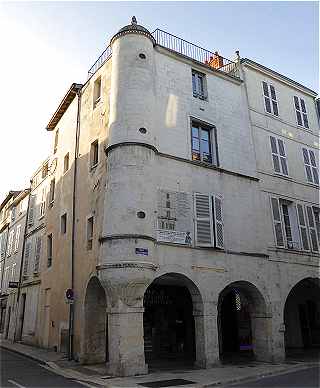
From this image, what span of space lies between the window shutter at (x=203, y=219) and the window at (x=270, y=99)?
7205 mm

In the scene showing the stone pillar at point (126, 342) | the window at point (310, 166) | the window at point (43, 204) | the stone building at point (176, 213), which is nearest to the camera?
the stone pillar at point (126, 342)

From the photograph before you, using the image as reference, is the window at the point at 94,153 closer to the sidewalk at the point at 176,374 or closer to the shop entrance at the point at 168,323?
the shop entrance at the point at 168,323

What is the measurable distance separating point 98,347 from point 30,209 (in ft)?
44.6

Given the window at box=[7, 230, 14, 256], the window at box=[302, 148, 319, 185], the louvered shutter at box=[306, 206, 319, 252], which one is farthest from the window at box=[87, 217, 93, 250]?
the window at box=[7, 230, 14, 256]

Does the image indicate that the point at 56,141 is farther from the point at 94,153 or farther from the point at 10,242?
the point at 10,242

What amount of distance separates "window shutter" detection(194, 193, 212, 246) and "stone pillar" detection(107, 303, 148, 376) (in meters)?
3.63

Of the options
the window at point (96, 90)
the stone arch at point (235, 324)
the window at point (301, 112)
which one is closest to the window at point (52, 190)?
the window at point (96, 90)

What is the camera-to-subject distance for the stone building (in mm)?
12344

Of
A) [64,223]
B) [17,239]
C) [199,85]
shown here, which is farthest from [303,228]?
[17,239]

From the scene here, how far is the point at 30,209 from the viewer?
2475 cm

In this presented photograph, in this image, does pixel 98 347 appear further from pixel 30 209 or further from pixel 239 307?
pixel 30 209

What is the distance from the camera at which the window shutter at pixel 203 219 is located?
537 inches

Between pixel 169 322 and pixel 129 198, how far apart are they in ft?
24.8

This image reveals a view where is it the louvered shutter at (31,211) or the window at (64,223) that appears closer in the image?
the window at (64,223)
